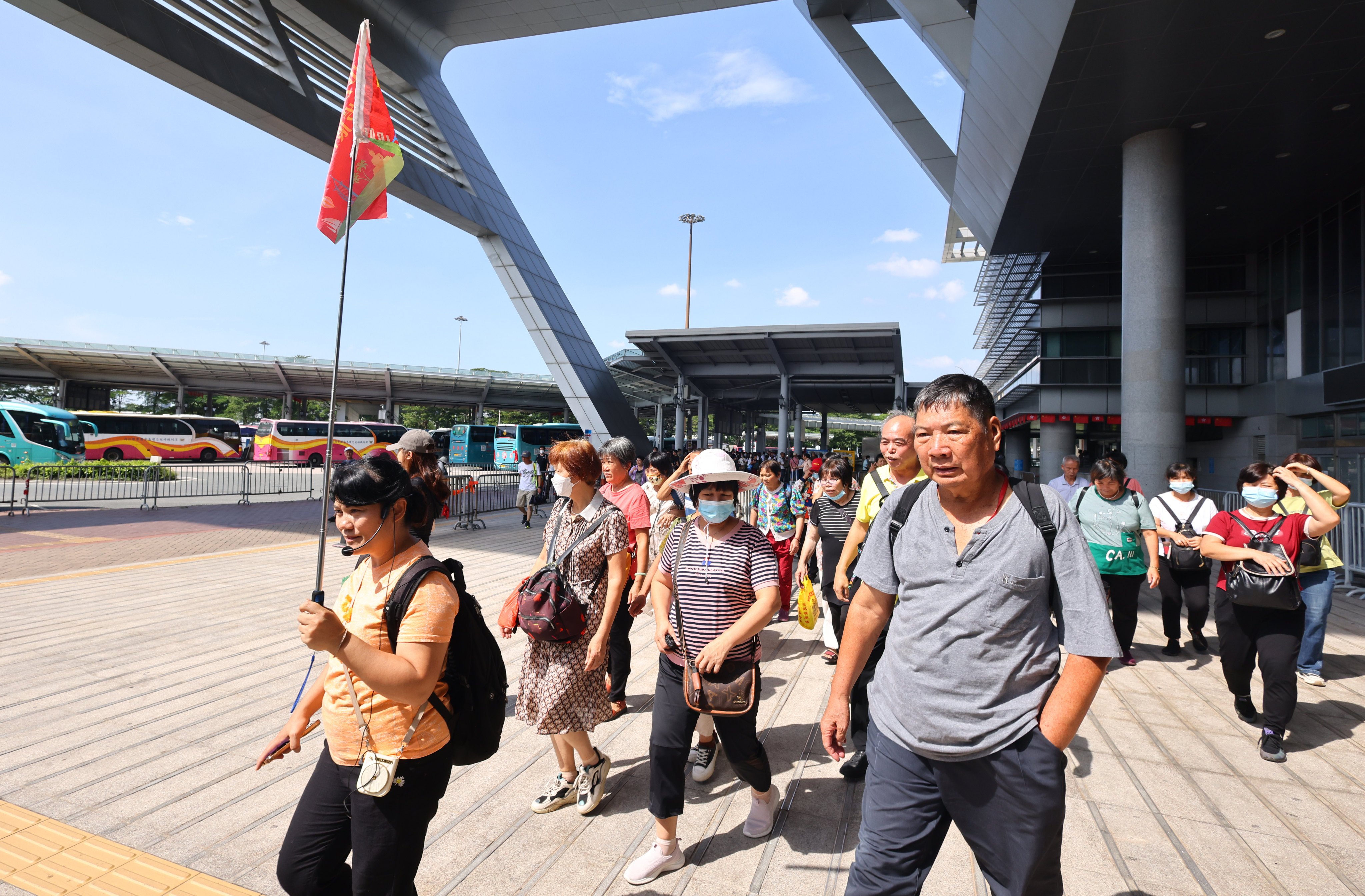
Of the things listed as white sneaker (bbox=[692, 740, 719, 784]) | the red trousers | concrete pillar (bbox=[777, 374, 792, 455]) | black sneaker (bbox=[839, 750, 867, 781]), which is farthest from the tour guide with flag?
concrete pillar (bbox=[777, 374, 792, 455])

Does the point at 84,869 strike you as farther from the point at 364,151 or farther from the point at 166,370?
the point at 166,370

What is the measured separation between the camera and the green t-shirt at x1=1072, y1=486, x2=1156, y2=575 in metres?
5.20

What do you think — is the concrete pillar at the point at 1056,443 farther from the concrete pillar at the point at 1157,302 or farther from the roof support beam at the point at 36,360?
the roof support beam at the point at 36,360

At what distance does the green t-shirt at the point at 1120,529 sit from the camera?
205 inches

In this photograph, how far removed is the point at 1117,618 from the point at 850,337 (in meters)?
21.1

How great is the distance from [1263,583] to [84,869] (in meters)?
6.17

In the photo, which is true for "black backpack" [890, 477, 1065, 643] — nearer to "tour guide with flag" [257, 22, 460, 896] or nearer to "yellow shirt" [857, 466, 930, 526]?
"tour guide with flag" [257, 22, 460, 896]

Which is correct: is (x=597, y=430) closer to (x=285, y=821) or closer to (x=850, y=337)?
(x=850, y=337)

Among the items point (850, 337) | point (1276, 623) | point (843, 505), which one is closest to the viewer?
point (1276, 623)

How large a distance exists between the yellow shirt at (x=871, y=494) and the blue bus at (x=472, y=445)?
3859cm

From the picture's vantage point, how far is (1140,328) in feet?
43.7

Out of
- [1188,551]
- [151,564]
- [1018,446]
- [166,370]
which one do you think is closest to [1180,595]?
[1188,551]

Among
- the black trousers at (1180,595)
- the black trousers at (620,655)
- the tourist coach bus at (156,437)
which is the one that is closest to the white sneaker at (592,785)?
the black trousers at (620,655)

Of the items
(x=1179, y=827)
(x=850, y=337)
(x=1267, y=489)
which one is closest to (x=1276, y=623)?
(x=1267, y=489)
